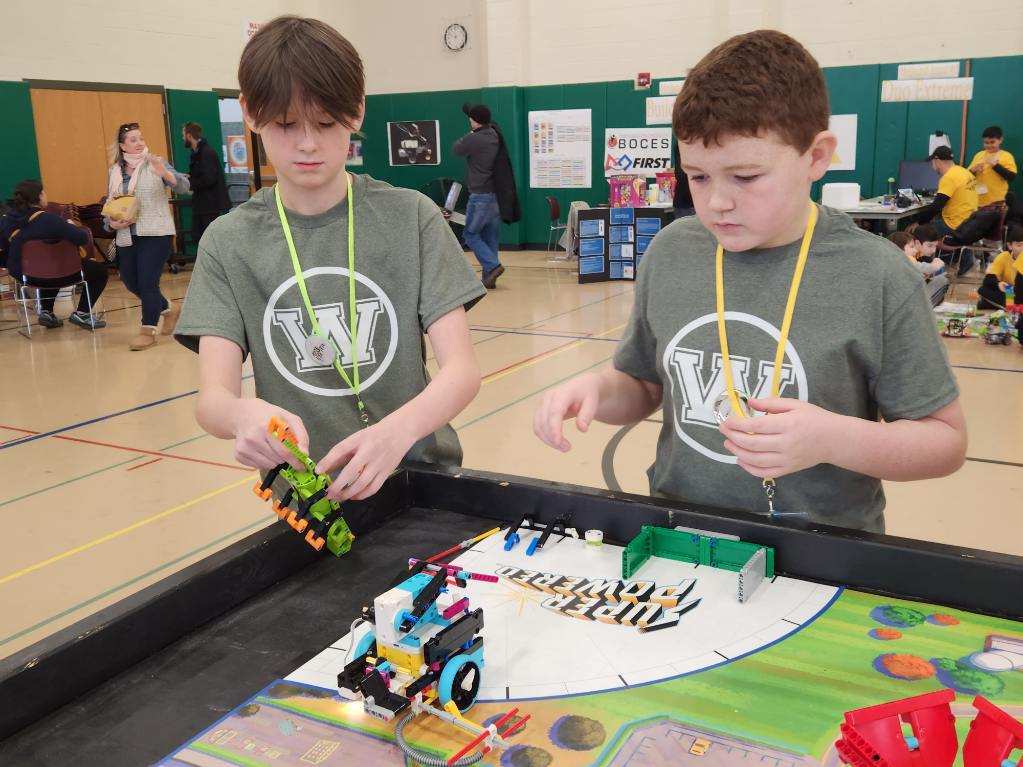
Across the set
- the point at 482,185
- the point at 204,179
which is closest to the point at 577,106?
the point at 482,185

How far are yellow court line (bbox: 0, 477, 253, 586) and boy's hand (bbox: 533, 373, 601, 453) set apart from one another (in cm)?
246

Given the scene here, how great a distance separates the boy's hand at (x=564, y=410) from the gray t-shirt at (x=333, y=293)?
0.34 m

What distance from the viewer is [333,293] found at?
1.67m

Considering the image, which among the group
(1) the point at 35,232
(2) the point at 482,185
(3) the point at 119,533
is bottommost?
(3) the point at 119,533

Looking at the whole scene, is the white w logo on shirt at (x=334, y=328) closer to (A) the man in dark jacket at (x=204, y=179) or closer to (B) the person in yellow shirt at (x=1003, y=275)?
(B) the person in yellow shirt at (x=1003, y=275)

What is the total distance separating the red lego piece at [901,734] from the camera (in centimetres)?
81

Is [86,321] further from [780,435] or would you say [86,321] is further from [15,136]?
[780,435]

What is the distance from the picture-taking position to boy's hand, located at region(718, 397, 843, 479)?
1.16m

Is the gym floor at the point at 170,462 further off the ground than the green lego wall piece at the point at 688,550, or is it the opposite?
the green lego wall piece at the point at 688,550

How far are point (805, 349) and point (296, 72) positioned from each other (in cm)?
89

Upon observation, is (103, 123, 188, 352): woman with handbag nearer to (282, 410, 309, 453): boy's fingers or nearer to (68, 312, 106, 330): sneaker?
(68, 312, 106, 330): sneaker

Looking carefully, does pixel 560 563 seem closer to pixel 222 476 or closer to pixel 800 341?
pixel 800 341

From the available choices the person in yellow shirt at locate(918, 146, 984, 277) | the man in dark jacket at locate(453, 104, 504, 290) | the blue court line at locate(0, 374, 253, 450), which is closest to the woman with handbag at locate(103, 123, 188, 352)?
the blue court line at locate(0, 374, 253, 450)

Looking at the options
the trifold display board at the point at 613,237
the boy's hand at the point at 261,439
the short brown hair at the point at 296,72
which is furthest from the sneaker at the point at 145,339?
the boy's hand at the point at 261,439
